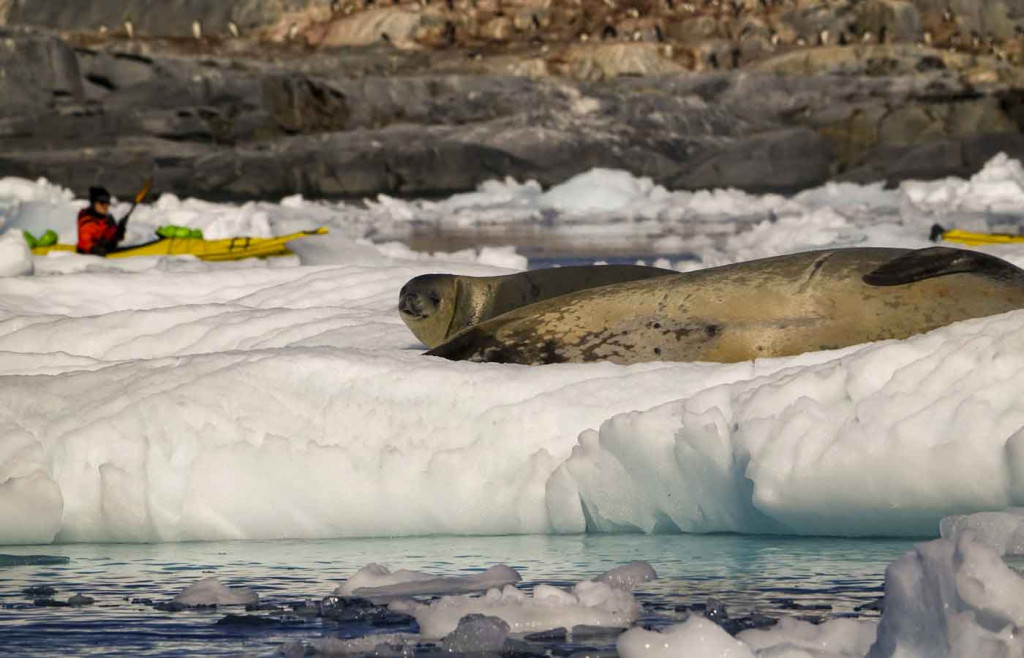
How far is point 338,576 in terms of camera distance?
417 centimetres

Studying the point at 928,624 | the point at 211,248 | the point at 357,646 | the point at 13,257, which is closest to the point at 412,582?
the point at 357,646

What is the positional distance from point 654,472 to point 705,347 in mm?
1252

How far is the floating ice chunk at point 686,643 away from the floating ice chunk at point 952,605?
252 millimetres

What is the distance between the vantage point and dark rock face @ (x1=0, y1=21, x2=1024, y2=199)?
125ft

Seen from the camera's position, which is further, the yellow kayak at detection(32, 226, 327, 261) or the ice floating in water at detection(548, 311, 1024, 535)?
the yellow kayak at detection(32, 226, 327, 261)

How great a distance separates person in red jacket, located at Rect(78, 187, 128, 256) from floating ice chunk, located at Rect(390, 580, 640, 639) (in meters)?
9.56

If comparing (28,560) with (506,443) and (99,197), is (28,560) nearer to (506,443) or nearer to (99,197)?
(506,443)

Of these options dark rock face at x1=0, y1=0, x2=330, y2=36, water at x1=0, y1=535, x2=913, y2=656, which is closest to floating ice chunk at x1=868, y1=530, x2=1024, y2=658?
water at x1=0, y1=535, x2=913, y2=656

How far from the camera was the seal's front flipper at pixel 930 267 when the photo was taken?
19.0 ft

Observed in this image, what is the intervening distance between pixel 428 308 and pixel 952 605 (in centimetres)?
425

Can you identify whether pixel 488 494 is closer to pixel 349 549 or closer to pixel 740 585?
pixel 349 549

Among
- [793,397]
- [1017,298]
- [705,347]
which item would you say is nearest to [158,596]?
[793,397]

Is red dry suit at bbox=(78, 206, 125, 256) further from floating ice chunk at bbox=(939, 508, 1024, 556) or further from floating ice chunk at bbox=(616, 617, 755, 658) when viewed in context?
floating ice chunk at bbox=(616, 617, 755, 658)

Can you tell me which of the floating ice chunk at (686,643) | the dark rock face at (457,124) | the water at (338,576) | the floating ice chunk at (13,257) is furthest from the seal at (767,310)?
the dark rock face at (457,124)
